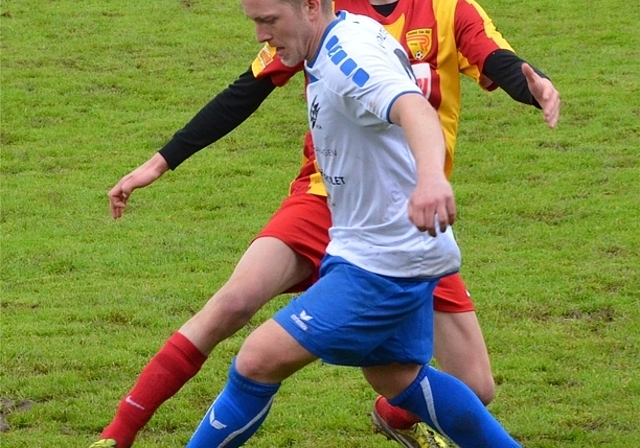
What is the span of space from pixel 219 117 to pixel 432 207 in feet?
6.31

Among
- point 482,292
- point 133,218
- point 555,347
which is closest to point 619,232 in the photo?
point 482,292

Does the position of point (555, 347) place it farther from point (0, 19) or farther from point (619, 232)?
point (0, 19)

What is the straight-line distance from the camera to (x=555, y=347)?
6.47 meters

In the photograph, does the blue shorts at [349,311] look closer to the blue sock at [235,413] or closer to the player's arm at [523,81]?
the blue sock at [235,413]

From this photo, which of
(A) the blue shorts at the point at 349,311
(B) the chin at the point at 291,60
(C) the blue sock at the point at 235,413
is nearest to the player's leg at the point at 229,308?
(C) the blue sock at the point at 235,413

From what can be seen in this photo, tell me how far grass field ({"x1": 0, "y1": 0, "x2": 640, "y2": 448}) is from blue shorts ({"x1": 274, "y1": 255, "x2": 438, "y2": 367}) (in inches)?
57.8

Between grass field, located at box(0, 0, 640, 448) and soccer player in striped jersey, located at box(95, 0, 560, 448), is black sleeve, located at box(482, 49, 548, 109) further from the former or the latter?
grass field, located at box(0, 0, 640, 448)

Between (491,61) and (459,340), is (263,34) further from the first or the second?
(459,340)

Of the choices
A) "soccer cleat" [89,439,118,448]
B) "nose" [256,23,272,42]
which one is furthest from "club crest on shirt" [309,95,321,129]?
"soccer cleat" [89,439,118,448]

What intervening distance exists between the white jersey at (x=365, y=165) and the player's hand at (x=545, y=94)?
21.9 inches

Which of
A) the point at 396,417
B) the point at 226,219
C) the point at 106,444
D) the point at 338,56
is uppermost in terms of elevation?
the point at 338,56

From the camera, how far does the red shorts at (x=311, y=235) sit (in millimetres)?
4504

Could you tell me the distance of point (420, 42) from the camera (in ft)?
15.5

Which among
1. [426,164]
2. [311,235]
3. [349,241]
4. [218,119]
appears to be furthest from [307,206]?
[426,164]
